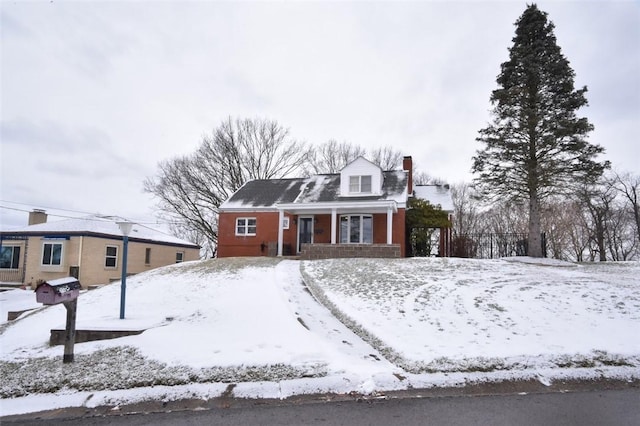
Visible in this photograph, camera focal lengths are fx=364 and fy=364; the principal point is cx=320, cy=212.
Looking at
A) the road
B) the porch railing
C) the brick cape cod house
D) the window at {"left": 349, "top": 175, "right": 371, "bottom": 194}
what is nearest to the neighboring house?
the brick cape cod house

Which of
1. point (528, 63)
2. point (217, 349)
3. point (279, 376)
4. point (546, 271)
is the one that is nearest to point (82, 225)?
point (217, 349)

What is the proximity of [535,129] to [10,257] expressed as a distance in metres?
28.6

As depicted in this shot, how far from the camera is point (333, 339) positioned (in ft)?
20.5

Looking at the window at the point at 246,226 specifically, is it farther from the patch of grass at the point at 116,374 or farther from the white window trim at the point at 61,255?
the patch of grass at the point at 116,374

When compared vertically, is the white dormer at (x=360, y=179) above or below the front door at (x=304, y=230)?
above

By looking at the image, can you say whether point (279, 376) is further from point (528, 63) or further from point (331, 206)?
point (528, 63)

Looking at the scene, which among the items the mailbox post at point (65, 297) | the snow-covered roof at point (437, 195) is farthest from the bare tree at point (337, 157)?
the mailbox post at point (65, 297)

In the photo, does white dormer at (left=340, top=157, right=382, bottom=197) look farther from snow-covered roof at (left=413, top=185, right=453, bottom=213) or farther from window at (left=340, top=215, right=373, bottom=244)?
snow-covered roof at (left=413, top=185, right=453, bottom=213)

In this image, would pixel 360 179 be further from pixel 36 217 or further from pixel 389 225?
pixel 36 217

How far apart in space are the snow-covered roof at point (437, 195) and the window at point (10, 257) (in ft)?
78.3

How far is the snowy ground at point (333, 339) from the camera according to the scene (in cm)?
456

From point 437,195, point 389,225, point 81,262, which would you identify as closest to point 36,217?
point 81,262

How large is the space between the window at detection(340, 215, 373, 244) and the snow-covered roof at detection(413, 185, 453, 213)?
444 cm

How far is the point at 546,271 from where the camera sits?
11.4m
